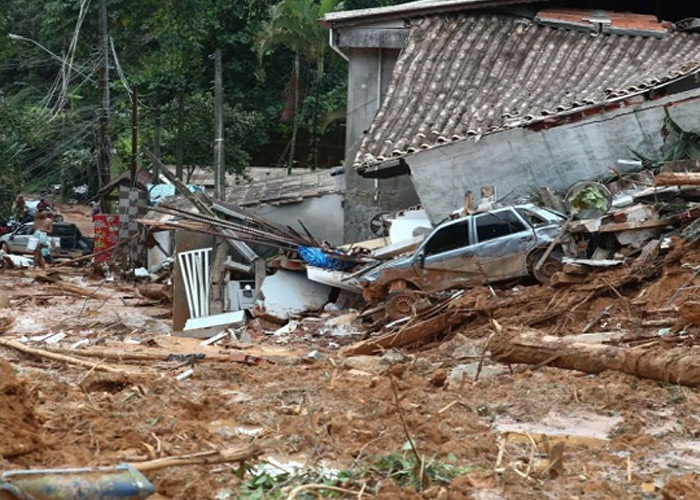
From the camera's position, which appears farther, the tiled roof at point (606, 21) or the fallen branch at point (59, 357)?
the tiled roof at point (606, 21)

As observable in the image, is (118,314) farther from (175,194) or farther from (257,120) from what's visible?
(257,120)

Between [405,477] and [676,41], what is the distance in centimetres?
1762

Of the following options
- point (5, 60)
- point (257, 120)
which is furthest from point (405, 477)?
point (5, 60)

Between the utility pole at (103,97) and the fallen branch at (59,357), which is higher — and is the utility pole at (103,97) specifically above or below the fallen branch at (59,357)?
→ above

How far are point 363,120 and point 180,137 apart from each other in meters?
12.4

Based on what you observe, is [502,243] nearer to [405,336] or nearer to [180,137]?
[405,336]

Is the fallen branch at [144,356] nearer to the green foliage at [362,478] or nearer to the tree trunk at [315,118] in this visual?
the green foliage at [362,478]

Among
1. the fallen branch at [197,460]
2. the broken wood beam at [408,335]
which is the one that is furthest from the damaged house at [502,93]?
the fallen branch at [197,460]

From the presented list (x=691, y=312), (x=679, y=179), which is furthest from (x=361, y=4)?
(x=691, y=312)

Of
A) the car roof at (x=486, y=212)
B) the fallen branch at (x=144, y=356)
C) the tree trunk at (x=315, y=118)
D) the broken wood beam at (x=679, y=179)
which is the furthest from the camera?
the tree trunk at (x=315, y=118)

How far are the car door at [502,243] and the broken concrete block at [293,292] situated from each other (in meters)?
4.11

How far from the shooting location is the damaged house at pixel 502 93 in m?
21.9

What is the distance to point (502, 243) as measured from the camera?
19.1 m

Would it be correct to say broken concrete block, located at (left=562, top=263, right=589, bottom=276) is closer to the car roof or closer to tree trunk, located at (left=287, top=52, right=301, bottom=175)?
the car roof
